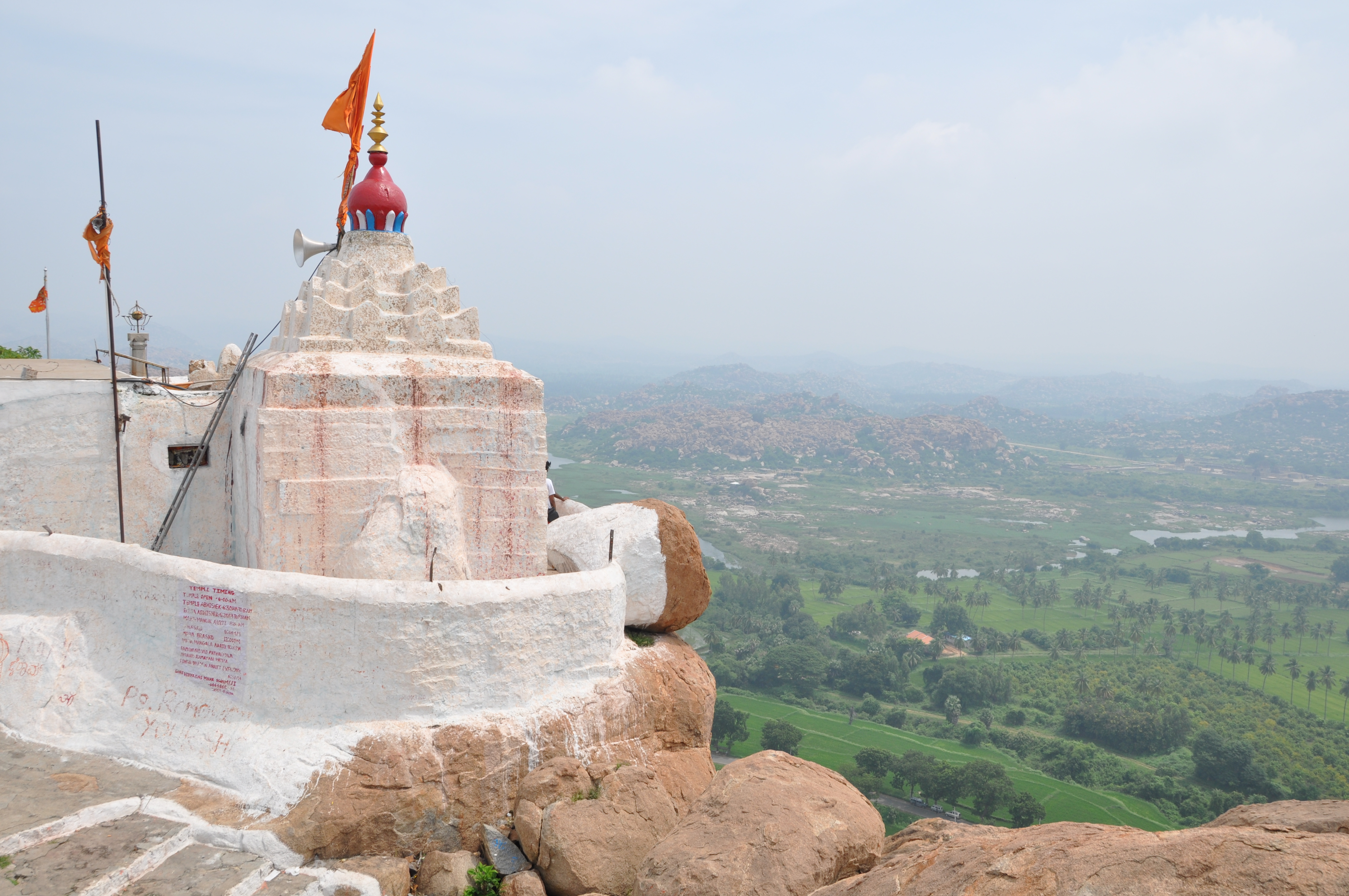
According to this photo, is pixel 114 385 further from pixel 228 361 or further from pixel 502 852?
pixel 502 852

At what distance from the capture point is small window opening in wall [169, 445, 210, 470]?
611 inches

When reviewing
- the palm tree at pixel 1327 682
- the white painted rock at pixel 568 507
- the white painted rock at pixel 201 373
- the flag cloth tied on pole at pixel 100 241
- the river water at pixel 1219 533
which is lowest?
the palm tree at pixel 1327 682

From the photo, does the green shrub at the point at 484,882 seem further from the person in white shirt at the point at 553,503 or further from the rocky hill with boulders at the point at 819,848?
the person in white shirt at the point at 553,503

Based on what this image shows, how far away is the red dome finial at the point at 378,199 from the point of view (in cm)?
1480

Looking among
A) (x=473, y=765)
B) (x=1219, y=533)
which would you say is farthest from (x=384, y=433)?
(x=1219, y=533)

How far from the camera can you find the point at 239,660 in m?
10.8

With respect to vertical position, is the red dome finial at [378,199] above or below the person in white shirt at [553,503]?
above

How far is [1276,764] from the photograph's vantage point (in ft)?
200

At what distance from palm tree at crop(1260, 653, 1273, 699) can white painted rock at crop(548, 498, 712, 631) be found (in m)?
82.6

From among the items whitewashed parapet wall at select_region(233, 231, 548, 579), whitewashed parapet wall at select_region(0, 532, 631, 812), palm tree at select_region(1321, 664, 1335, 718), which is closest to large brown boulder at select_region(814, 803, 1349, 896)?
whitewashed parapet wall at select_region(0, 532, 631, 812)

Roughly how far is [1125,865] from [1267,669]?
288 ft

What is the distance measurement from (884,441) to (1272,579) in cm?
9440

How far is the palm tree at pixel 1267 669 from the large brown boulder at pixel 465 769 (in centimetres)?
8349

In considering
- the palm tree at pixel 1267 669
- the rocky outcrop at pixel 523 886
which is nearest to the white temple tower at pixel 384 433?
the rocky outcrop at pixel 523 886
